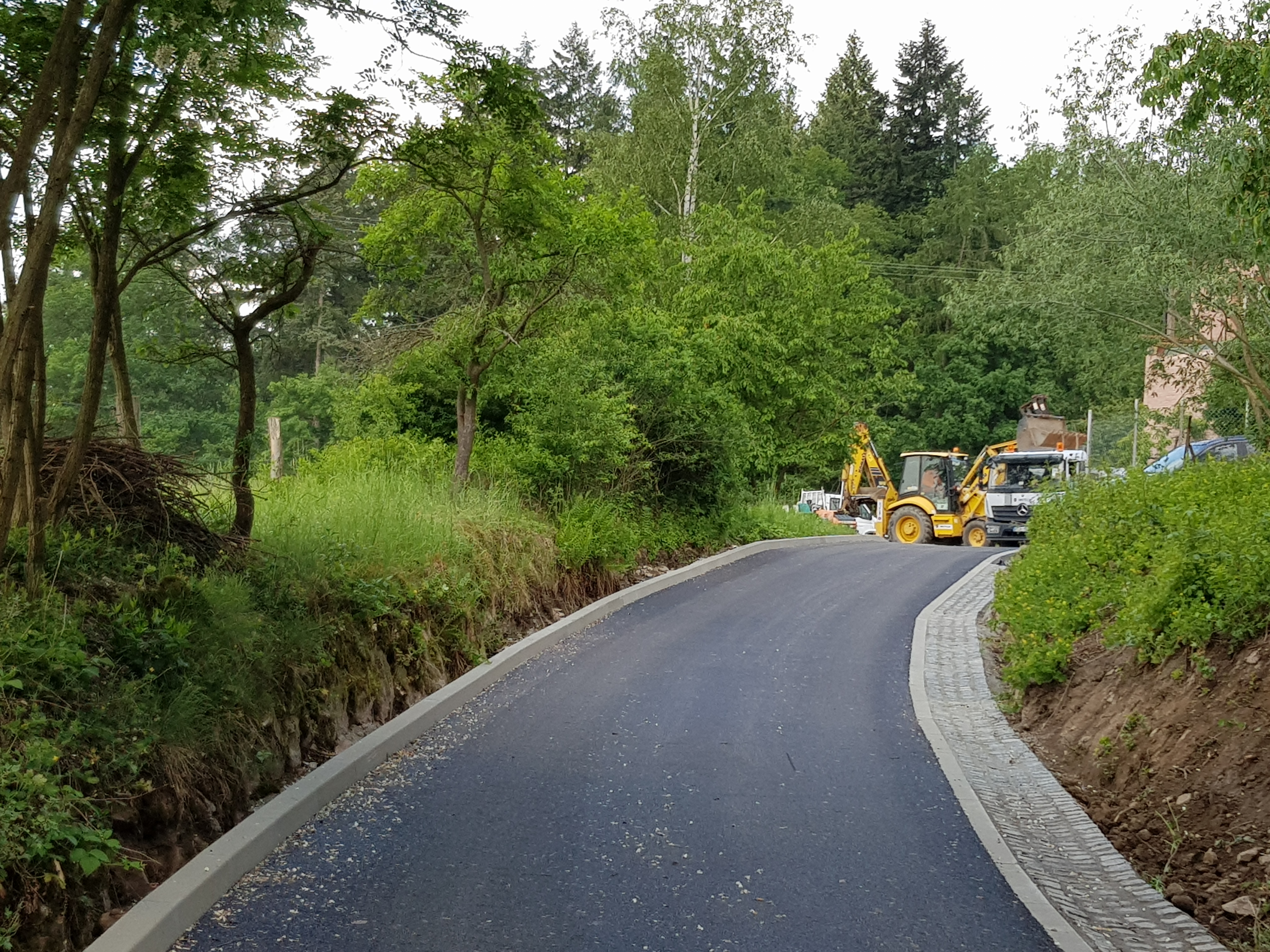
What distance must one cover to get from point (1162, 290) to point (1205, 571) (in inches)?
583

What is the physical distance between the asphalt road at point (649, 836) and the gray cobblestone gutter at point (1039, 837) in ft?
0.49

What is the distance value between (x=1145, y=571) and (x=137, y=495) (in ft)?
27.0

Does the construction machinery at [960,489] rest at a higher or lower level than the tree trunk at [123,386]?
lower

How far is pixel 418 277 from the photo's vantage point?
11.8 meters

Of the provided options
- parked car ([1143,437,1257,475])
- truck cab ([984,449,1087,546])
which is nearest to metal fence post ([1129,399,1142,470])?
parked car ([1143,437,1257,475])

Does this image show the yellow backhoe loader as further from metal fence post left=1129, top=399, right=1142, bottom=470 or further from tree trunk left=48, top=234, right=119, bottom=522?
tree trunk left=48, top=234, right=119, bottom=522

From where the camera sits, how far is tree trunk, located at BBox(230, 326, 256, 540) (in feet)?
26.1

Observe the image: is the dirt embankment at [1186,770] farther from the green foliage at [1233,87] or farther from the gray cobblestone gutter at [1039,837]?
the green foliage at [1233,87]

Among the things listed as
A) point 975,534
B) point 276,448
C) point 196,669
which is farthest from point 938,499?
point 196,669

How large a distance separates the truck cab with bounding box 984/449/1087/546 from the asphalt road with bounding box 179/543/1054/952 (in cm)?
1915

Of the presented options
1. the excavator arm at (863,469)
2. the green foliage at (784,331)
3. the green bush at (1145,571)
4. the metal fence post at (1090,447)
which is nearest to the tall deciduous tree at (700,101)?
the green foliage at (784,331)

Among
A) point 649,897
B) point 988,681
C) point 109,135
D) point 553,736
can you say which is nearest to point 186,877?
point 649,897

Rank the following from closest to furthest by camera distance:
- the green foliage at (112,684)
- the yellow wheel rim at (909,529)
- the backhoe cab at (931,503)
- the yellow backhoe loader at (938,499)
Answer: the green foliage at (112,684), the yellow backhoe loader at (938,499), the backhoe cab at (931,503), the yellow wheel rim at (909,529)

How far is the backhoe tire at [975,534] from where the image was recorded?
29203 millimetres
